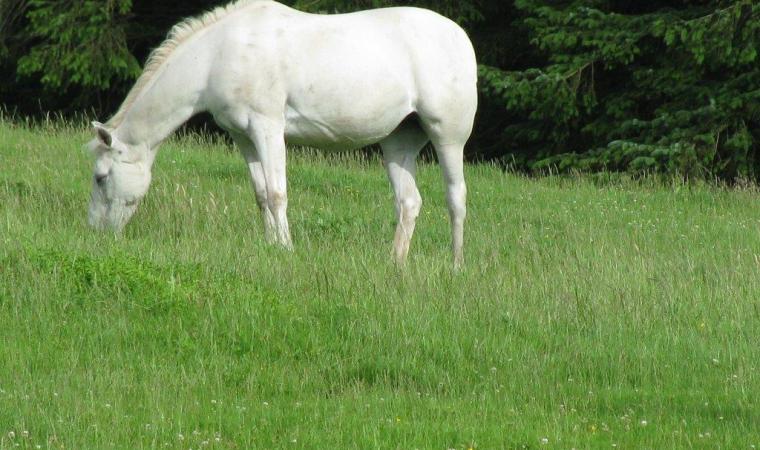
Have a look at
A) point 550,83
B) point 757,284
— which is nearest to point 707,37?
point 550,83

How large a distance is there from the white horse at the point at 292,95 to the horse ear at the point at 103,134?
11 mm

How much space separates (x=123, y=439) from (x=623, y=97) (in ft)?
47.0

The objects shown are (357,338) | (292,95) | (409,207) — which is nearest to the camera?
(357,338)

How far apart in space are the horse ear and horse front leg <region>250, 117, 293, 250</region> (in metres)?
1.23

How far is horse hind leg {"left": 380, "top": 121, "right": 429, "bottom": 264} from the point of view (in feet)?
35.9

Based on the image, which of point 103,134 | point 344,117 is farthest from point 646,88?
point 103,134

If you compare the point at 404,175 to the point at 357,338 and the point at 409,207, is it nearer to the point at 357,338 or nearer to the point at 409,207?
the point at 409,207

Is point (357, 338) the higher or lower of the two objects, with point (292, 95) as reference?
lower

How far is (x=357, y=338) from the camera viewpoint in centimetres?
786

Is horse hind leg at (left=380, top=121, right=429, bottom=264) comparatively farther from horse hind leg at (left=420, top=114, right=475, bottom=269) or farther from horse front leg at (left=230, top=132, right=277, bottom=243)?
horse front leg at (left=230, top=132, right=277, bottom=243)

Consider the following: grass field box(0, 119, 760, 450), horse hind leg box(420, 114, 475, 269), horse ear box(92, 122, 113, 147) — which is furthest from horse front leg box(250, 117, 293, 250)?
horse hind leg box(420, 114, 475, 269)

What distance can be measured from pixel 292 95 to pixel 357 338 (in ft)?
10.3

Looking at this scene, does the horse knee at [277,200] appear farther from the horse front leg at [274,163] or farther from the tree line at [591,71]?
the tree line at [591,71]


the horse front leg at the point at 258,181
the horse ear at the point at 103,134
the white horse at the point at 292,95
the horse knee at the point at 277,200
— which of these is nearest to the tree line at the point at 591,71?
the white horse at the point at 292,95
